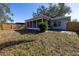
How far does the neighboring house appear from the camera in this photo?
5.90m

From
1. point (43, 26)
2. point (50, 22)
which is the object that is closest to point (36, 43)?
point (43, 26)

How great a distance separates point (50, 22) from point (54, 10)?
210 mm

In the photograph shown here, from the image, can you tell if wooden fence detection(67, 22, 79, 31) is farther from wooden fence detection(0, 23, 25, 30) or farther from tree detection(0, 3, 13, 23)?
tree detection(0, 3, 13, 23)

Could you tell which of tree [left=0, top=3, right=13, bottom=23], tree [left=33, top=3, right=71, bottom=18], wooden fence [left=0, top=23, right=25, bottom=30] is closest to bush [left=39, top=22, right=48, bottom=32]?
tree [left=33, top=3, right=71, bottom=18]

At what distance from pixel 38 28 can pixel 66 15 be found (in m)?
0.51

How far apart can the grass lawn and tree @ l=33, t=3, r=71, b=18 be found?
0.30m

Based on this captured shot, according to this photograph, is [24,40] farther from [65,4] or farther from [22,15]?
[65,4]

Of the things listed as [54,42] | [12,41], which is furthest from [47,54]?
[12,41]

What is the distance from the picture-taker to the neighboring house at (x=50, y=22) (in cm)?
590

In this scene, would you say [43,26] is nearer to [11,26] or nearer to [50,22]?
[50,22]

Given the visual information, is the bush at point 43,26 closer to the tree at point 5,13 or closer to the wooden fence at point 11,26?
the wooden fence at point 11,26

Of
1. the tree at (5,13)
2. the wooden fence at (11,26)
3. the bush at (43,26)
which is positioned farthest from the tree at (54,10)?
the tree at (5,13)

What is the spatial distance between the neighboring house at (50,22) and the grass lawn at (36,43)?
98 millimetres

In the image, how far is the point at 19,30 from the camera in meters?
5.98
